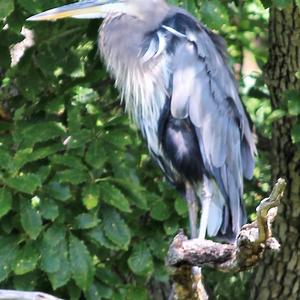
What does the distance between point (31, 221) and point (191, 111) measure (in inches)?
31.1

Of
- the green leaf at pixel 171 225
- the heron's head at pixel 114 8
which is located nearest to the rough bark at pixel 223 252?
the green leaf at pixel 171 225

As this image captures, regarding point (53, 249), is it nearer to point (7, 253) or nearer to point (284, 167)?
point (7, 253)

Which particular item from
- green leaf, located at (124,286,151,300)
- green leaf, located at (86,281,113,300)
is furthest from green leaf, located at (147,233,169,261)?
green leaf, located at (86,281,113,300)

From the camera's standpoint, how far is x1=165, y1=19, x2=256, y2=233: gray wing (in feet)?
12.1

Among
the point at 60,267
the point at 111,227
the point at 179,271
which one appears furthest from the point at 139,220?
the point at 179,271

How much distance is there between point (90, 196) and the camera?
362 cm

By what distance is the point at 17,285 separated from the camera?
3.61m

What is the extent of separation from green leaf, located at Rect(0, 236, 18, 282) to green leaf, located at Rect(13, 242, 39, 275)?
26 millimetres

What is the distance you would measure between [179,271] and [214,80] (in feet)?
4.59

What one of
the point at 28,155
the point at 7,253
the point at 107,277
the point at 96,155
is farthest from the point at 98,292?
the point at 28,155

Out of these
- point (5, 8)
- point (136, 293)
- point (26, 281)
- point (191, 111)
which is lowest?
point (136, 293)

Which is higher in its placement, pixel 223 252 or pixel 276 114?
pixel 223 252

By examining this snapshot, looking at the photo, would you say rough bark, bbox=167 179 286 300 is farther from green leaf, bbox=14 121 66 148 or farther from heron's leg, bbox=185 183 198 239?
green leaf, bbox=14 121 66 148

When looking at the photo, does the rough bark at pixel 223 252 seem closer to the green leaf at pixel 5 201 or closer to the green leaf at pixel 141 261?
the green leaf at pixel 5 201
